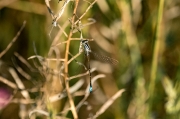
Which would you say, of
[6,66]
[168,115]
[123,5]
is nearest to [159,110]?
[168,115]

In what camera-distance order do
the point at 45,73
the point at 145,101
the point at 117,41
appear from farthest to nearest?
the point at 117,41 < the point at 145,101 < the point at 45,73

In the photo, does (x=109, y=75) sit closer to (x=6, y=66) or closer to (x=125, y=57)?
(x=125, y=57)

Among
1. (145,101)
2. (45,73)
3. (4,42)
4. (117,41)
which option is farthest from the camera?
(4,42)

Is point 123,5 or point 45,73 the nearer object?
point 45,73

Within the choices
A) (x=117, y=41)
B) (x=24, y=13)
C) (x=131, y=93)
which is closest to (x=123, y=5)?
(x=117, y=41)

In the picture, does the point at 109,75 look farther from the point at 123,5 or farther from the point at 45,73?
the point at 45,73

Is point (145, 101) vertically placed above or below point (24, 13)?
below
